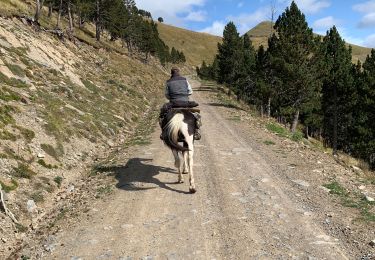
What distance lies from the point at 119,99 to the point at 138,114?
6.59 ft

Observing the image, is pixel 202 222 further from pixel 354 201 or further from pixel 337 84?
pixel 337 84

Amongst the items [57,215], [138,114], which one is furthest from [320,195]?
[138,114]

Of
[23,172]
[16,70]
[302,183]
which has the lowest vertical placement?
[302,183]

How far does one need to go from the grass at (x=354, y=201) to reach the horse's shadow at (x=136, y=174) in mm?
4414

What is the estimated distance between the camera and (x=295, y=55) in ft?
130

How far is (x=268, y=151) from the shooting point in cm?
1728

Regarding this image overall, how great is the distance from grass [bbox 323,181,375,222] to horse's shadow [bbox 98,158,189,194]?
441 centimetres

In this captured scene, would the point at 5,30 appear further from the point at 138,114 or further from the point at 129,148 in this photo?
the point at 129,148

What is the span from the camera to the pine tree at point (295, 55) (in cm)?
3941

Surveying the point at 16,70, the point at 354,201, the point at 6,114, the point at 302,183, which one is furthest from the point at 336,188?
the point at 16,70

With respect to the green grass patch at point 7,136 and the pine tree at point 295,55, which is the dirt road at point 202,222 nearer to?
the green grass patch at point 7,136

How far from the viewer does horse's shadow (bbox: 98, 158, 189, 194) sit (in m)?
12.0

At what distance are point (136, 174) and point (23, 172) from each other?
11.6 ft

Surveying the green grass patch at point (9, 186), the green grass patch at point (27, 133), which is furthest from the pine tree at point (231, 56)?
the green grass patch at point (9, 186)
